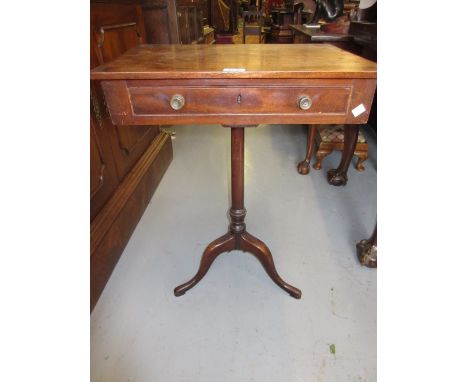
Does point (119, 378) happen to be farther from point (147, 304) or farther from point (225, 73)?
point (225, 73)

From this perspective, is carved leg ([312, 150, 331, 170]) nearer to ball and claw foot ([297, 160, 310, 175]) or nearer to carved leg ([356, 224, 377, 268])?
ball and claw foot ([297, 160, 310, 175])

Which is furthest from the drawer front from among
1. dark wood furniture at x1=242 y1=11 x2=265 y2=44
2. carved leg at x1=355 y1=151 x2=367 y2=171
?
dark wood furniture at x1=242 y1=11 x2=265 y2=44

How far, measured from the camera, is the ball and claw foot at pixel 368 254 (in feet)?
4.30

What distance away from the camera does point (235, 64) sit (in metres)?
0.77

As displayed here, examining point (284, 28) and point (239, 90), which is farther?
point (284, 28)

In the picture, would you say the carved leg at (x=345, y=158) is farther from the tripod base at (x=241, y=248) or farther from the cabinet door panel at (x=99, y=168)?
the cabinet door panel at (x=99, y=168)

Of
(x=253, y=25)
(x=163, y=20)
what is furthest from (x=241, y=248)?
(x=253, y=25)

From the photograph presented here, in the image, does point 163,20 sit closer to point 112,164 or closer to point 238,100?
point 112,164

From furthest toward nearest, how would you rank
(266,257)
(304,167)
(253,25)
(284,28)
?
(253,25)
(284,28)
(304,167)
(266,257)

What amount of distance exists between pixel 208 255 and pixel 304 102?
75 centimetres

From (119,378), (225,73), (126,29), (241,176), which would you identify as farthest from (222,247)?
(126,29)

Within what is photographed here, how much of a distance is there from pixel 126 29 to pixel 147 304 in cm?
134

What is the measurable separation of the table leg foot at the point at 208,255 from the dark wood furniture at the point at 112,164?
0.35 m

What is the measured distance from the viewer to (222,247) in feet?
4.03
